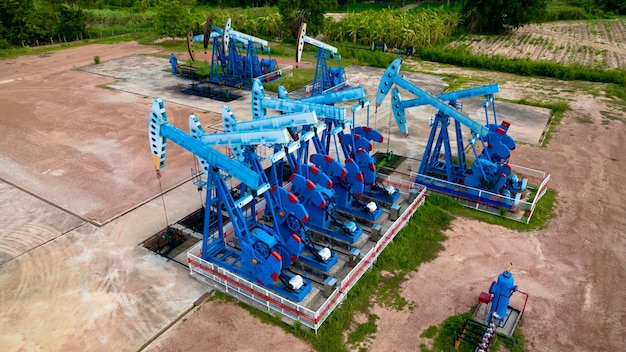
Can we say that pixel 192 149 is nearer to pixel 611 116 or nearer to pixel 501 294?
pixel 501 294

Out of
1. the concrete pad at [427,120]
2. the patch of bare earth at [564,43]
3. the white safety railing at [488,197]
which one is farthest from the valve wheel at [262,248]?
the patch of bare earth at [564,43]

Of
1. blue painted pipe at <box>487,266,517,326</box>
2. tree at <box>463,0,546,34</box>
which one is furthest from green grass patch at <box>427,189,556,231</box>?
tree at <box>463,0,546,34</box>

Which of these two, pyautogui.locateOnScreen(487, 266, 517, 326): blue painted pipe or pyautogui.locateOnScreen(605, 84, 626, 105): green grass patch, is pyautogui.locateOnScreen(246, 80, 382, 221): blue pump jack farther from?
pyautogui.locateOnScreen(605, 84, 626, 105): green grass patch

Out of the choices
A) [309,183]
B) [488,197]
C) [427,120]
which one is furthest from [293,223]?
[427,120]

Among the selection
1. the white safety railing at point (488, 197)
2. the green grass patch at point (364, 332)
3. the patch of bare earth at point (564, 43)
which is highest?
the patch of bare earth at point (564, 43)

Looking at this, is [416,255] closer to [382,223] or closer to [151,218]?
[382,223]

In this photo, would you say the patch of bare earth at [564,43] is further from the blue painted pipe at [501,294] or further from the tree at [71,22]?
the tree at [71,22]
